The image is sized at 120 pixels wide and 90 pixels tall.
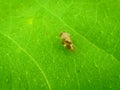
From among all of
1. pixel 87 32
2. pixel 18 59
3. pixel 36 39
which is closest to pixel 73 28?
pixel 87 32

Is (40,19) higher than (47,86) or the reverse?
higher

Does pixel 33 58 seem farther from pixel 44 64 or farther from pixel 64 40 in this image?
pixel 64 40

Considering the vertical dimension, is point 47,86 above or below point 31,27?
below

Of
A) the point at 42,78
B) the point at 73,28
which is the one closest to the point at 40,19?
the point at 73,28

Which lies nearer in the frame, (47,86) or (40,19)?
(47,86)

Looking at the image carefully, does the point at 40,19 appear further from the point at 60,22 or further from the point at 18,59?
the point at 18,59

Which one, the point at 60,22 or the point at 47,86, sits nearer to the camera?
the point at 47,86
